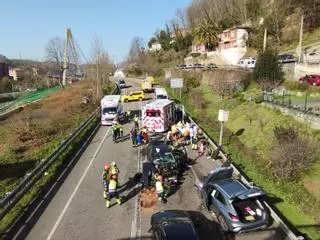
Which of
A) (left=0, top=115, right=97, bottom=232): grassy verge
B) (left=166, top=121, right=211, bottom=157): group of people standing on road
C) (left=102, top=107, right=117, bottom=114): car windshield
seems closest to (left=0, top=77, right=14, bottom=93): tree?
(left=102, top=107, right=117, bottom=114): car windshield

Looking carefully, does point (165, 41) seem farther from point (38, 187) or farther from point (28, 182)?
point (28, 182)

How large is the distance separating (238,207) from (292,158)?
7499 mm

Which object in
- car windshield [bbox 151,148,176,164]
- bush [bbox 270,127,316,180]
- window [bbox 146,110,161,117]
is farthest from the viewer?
window [bbox 146,110,161,117]

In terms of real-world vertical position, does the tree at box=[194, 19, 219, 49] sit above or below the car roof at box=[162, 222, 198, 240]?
above

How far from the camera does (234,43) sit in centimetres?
8375

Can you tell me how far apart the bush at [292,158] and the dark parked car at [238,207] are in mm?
6023

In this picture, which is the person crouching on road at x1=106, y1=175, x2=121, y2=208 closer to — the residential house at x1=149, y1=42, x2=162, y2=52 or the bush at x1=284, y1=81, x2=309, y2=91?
the bush at x1=284, y1=81, x2=309, y2=91

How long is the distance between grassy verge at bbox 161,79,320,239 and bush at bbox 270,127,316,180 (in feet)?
1.63

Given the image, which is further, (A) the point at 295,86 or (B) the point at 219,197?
(A) the point at 295,86

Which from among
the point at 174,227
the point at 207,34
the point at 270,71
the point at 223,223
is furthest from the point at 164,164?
the point at 207,34

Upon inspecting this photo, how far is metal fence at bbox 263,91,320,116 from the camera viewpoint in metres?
26.3

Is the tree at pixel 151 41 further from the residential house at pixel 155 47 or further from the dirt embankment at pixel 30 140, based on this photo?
the dirt embankment at pixel 30 140

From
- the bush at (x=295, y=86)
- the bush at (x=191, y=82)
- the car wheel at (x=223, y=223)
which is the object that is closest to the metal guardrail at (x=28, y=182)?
the car wheel at (x=223, y=223)

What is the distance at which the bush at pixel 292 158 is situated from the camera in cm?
1983
